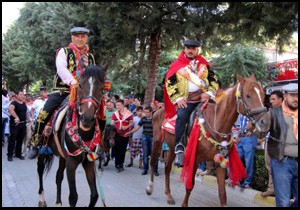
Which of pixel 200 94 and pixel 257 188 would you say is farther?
pixel 257 188

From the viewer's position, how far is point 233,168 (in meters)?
6.43

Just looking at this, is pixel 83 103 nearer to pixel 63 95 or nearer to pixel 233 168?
pixel 63 95

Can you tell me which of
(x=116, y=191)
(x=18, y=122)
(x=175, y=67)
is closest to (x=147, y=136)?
(x=116, y=191)

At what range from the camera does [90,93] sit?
5125mm

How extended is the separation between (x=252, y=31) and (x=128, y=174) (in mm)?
7144

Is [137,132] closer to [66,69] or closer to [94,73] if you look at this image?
[66,69]

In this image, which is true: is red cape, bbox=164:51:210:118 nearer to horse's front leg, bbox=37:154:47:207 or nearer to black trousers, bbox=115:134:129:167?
horse's front leg, bbox=37:154:47:207

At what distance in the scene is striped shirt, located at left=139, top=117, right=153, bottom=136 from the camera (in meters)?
11.1

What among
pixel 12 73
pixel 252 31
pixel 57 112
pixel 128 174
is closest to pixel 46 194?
pixel 57 112

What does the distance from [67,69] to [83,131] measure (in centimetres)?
110

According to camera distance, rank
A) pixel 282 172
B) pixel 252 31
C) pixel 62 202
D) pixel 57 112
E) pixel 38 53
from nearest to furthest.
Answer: pixel 252 31, pixel 282 172, pixel 57 112, pixel 62 202, pixel 38 53

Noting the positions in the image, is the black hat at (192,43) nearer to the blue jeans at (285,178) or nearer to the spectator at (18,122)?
the blue jeans at (285,178)

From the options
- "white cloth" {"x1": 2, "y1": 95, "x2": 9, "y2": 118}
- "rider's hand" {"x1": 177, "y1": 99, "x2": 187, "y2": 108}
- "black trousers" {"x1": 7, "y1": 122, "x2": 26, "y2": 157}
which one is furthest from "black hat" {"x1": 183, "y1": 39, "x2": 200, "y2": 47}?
"white cloth" {"x1": 2, "y1": 95, "x2": 9, "y2": 118}

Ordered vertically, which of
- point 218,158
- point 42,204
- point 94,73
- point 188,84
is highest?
point 94,73
